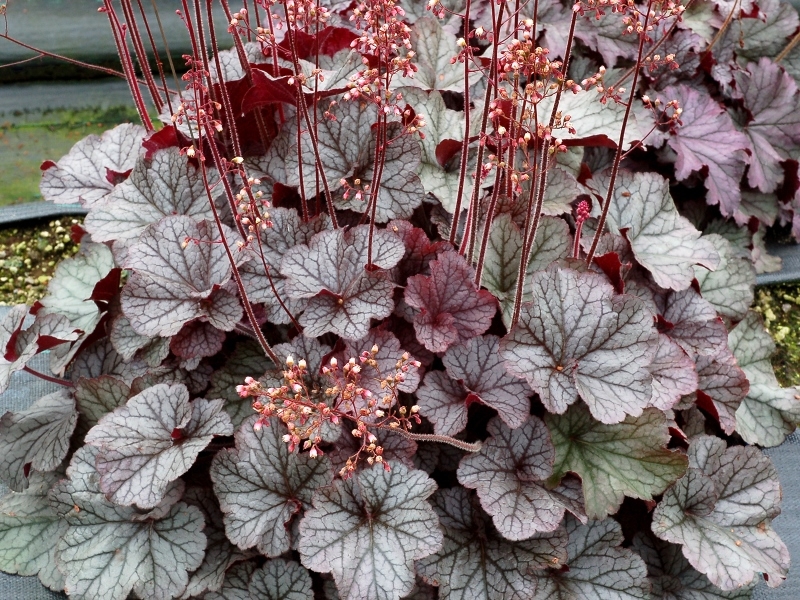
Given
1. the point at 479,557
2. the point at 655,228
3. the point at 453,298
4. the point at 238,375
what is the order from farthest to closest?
1. the point at 655,228
2. the point at 238,375
3. the point at 453,298
4. the point at 479,557

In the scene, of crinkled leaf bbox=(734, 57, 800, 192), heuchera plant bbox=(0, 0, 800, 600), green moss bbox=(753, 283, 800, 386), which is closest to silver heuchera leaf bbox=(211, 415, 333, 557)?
heuchera plant bbox=(0, 0, 800, 600)

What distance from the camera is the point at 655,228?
2.10 meters

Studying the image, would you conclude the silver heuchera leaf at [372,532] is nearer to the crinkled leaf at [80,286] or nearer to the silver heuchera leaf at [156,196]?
the silver heuchera leaf at [156,196]

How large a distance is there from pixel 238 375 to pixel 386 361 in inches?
16.5

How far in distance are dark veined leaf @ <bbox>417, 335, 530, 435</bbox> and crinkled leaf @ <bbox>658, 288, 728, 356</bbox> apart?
56cm

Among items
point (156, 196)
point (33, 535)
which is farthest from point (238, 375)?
point (33, 535)

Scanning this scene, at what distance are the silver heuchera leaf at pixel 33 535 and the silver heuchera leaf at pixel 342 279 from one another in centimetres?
86

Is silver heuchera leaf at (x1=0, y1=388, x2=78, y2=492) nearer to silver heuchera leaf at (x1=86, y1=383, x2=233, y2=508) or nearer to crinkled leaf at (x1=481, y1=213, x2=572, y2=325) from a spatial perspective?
silver heuchera leaf at (x1=86, y1=383, x2=233, y2=508)

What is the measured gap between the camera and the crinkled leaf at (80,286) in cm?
211

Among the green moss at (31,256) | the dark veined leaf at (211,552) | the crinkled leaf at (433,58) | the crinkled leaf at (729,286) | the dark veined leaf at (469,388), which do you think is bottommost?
the green moss at (31,256)

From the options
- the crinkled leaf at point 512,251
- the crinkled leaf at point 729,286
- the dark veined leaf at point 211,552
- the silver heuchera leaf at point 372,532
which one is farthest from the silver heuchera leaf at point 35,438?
the crinkled leaf at point 729,286

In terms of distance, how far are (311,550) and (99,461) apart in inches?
20.2

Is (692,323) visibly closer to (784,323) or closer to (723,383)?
(723,383)

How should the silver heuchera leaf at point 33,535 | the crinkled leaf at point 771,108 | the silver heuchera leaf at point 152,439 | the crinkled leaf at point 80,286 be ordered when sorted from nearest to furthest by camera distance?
the silver heuchera leaf at point 152,439
the silver heuchera leaf at point 33,535
the crinkled leaf at point 80,286
the crinkled leaf at point 771,108
